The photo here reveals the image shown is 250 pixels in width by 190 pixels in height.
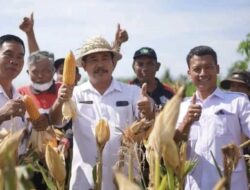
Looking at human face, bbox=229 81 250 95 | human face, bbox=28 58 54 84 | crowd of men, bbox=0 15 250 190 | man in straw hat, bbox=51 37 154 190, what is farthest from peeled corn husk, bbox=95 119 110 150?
human face, bbox=229 81 250 95

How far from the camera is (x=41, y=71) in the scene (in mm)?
3492

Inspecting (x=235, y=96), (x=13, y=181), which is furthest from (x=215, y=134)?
(x=13, y=181)

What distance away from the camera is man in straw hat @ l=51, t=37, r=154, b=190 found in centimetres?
268

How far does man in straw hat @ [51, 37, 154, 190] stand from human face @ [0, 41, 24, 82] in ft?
1.26

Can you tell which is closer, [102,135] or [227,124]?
[102,135]

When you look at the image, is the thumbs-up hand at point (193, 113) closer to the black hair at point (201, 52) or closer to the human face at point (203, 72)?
the human face at point (203, 72)

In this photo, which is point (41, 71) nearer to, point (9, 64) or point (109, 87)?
point (9, 64)

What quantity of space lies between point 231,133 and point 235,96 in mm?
224

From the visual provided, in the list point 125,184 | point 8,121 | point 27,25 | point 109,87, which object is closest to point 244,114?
point 109,87

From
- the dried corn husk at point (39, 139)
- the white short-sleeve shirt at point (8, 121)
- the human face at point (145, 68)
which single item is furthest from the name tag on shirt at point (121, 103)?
the human face at point (145, 68)

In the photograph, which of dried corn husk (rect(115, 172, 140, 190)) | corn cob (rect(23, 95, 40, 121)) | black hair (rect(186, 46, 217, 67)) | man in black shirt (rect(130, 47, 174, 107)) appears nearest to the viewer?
dried corn husk (rect(115, 172, 140, 190))

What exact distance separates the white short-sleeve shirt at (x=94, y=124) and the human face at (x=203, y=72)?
0.38 meters

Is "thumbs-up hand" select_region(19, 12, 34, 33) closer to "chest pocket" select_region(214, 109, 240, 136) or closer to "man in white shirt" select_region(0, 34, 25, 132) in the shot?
"man in white shirt" select_region(0, 34, 25, 132)

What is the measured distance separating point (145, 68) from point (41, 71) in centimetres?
90
